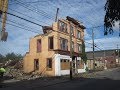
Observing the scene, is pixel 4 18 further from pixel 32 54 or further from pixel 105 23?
pixel 32 54

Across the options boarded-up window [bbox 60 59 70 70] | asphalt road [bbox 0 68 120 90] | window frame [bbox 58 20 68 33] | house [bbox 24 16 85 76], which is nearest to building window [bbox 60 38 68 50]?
house [bbox 24 16 85 76]

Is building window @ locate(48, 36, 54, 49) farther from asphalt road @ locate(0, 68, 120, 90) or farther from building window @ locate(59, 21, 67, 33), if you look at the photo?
asphalt road @ locate(0, 68, 120, 90)

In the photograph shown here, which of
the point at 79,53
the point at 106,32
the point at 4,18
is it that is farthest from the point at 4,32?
the point at 79,53

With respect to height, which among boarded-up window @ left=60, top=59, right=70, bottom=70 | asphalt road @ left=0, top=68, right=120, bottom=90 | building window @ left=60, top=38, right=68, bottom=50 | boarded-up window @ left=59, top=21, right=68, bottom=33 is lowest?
asphalt road @ left=0, top=68, right=120, bottom=90

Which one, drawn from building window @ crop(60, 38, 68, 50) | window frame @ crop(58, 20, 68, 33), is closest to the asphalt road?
building window @ crop(60, 38, 68, 50)

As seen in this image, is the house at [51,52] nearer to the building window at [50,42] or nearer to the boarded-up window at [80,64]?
the building window at [50,42]

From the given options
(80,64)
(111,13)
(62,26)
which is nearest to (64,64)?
(62,26)

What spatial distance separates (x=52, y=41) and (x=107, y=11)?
33.0 m

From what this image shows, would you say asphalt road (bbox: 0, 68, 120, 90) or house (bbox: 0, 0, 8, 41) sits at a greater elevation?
house (bbox: 0, 0, 8, 41)

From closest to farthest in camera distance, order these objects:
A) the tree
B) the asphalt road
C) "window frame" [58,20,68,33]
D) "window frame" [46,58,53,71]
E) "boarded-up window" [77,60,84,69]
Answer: the tree < the asphalt road < "window frame" [46,58,53,71] < "window frame" [58,20,68,33] < "boarded-up window" [77,60,84,69]

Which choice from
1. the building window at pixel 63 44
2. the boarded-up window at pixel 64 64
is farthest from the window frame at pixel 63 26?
the boarded-up window at pixel 64 64

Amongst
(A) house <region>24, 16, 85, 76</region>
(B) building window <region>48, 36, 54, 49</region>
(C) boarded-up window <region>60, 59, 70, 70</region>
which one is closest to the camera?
(A) house <region>24, 16, 85, 76</region>

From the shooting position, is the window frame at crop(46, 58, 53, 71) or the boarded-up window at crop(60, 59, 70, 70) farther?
the boarded-up window at crop(60, 59, 70, 70)

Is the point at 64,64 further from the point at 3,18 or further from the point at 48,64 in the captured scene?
the point at 3,18
